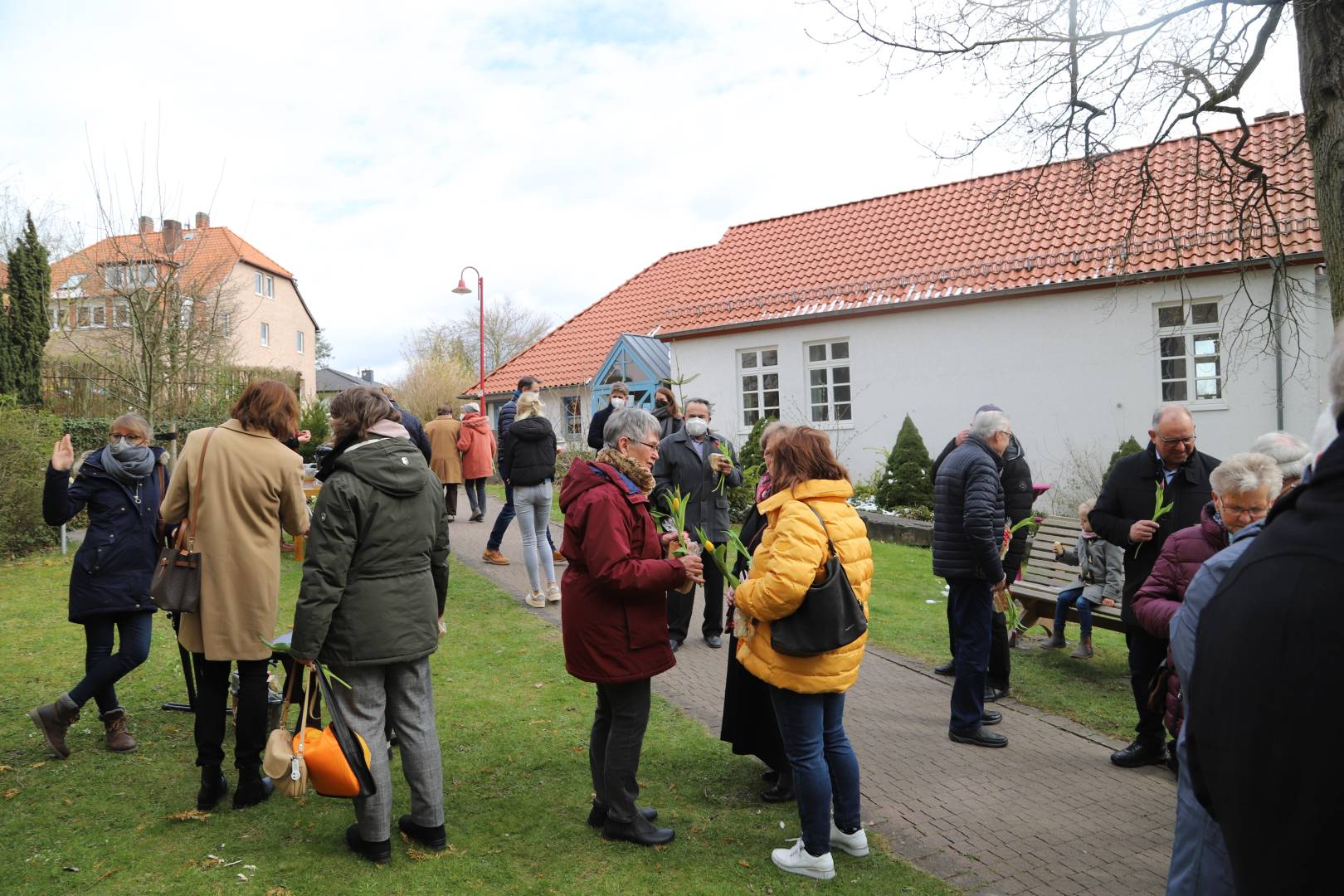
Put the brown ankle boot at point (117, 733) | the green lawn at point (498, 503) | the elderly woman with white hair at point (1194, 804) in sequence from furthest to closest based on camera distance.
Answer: the green lawn at point (498, 503), the brown ankle boot at point (117, 733), the elderly woman with white hair at point (1194, 804)

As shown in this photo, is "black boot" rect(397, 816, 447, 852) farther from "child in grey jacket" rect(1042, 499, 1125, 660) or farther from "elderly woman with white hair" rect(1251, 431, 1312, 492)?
"child in grey jacket" rect(1042, 499, 1125, 660)

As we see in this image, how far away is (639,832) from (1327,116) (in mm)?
6283

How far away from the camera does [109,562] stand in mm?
4945

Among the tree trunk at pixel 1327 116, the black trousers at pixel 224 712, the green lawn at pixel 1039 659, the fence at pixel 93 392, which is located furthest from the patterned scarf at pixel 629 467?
the fence at pixel 93 392

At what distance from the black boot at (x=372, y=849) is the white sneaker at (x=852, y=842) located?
1.94 meters

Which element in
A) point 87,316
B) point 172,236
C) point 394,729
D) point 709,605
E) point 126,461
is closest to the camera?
point 394,729

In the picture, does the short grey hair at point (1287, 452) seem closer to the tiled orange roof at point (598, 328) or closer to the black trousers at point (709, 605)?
the black trousers at point (709, 605)

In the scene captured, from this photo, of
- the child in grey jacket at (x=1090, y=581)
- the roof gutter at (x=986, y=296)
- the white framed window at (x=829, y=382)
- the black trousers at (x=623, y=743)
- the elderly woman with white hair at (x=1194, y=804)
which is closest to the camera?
the elderly woman with white hair at (x=1194, y=804)

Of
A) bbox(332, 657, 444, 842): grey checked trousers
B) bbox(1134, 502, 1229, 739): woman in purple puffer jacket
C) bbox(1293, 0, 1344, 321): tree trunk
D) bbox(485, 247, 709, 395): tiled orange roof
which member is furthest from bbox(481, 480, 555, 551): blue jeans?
bbox(485, 247, 709, 395): tiled orange roof

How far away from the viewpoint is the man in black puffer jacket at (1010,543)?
21.3ft

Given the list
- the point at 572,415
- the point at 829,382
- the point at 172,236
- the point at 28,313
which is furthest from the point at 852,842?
the point at 572,415

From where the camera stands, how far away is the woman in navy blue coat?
16.2 feet

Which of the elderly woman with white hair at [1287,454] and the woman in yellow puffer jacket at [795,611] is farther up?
the elderly woman with white hair at [1287,454]

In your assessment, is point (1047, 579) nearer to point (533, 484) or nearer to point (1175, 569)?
point (1175, 569)
